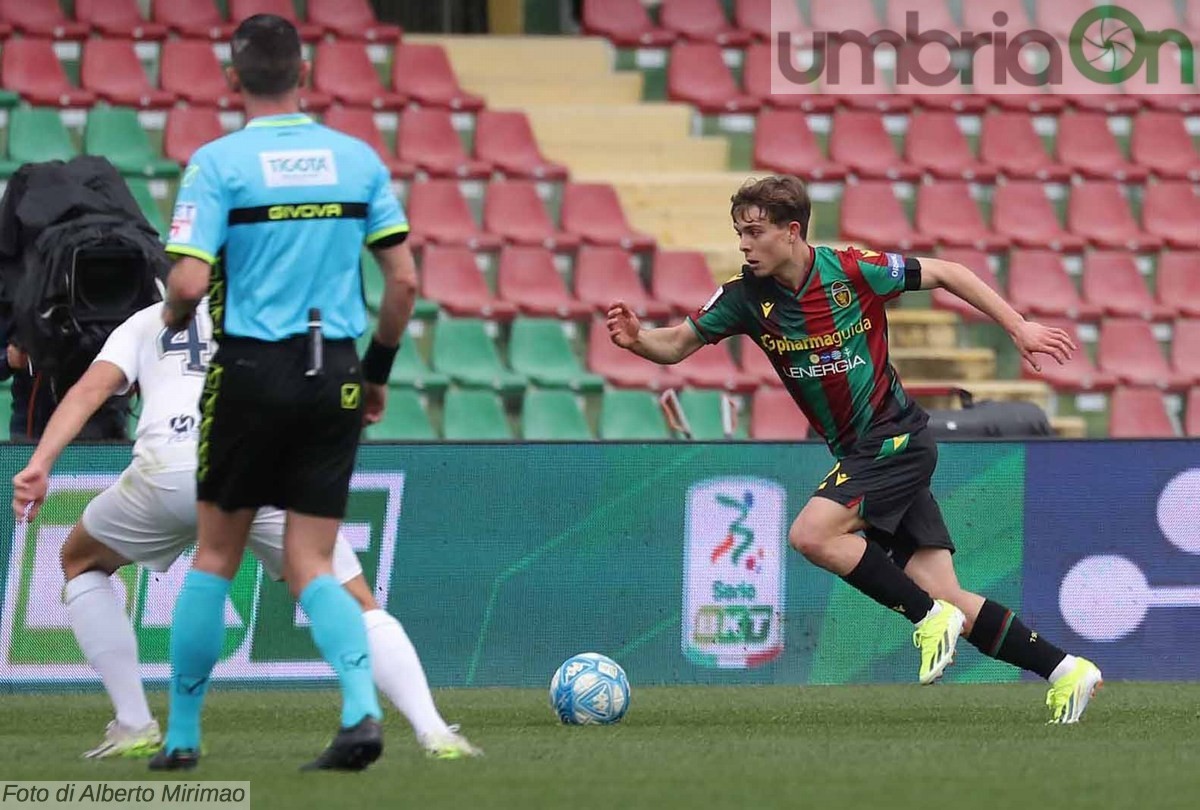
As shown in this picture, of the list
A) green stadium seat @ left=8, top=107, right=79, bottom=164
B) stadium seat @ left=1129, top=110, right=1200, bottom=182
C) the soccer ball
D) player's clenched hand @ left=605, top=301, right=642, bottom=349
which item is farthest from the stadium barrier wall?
stadium seat @ left=1129, top=110, right=1200, bottom=182

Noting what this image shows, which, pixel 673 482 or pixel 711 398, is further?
pixel 711 398

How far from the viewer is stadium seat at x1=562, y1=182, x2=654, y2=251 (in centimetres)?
1438

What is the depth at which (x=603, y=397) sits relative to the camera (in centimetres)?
1309

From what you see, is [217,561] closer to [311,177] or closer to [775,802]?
[311,177]

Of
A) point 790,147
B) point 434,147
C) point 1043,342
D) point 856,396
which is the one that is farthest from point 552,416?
point 1043,342

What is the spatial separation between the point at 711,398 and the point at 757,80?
368 centimetres

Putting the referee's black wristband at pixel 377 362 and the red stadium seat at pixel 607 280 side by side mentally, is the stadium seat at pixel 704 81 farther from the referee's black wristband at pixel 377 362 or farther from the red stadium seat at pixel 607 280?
the referee's black wristband at pixel 377 362

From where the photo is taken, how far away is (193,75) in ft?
46.1

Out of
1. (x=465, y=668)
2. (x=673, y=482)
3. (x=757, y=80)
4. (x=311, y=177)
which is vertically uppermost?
(x=757, y=80)

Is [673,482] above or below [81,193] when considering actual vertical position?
below

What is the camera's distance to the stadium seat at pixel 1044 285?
15.1 metres

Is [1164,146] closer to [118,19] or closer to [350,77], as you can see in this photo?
[350,77]

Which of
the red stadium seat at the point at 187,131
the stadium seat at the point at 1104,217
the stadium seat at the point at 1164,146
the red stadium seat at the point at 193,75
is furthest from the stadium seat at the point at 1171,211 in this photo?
the red stadium seat at the point at 187,131

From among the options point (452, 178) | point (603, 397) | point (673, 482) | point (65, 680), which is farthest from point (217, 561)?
point (452, 178)
